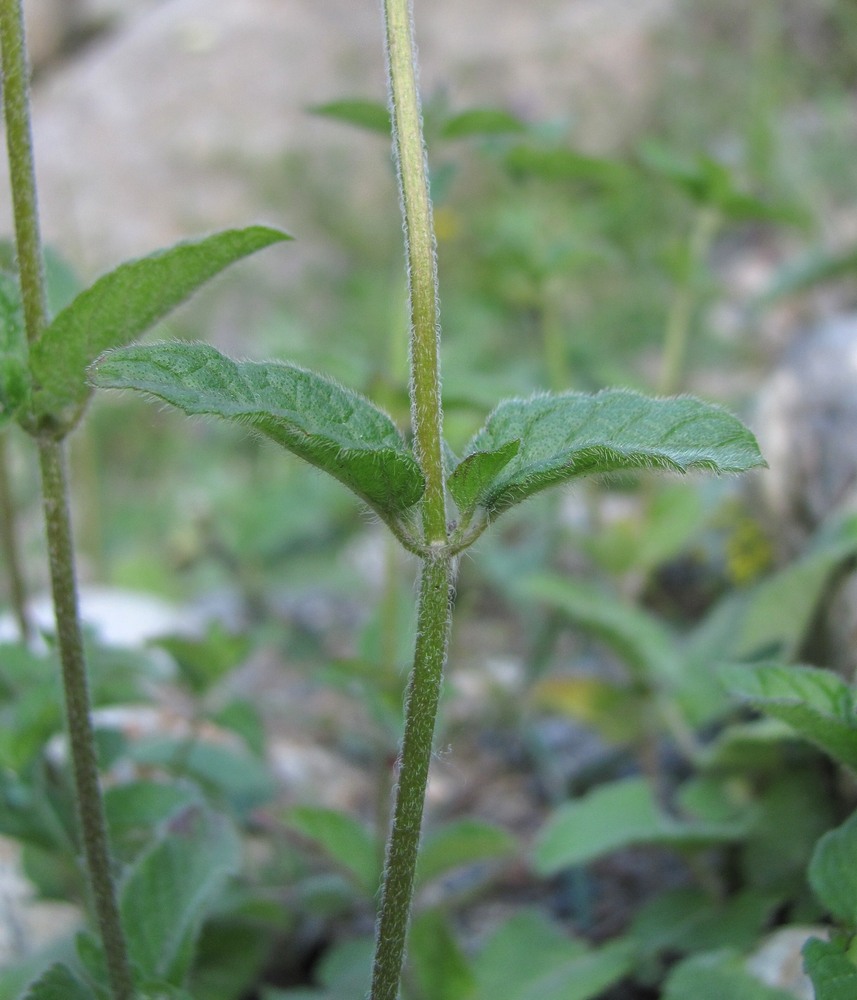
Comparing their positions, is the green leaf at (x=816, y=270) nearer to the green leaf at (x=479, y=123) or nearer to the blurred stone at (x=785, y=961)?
the green leaf at (x=479, y=123)

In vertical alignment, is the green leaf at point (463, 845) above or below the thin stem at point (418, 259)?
below

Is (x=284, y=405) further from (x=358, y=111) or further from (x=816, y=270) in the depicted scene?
(x=816, y=270)

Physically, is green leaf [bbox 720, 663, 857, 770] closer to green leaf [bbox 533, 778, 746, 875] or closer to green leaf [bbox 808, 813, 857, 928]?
green leaf [bbox 808, 813, 857, 928]

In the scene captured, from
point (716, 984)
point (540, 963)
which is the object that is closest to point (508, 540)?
point (540, 963)

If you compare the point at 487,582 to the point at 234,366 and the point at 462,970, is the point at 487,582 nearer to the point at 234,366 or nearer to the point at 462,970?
the point at 462,970

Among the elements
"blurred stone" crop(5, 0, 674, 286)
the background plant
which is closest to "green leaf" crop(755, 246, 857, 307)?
the background plant

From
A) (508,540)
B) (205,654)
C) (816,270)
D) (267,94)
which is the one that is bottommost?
(205,654)

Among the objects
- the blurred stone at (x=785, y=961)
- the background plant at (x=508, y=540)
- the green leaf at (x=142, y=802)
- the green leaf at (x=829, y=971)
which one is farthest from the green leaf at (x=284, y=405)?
the blurred stone at (x=785, y=961)
